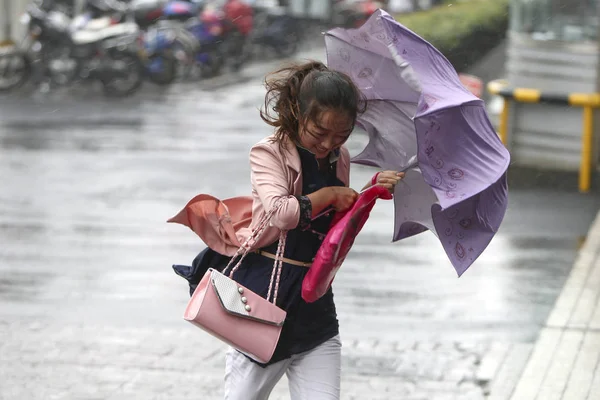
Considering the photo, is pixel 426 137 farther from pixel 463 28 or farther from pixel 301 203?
pixel 463 28

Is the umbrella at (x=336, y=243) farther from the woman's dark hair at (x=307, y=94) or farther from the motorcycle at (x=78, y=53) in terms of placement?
the motorcycle at (x=78, y=53)

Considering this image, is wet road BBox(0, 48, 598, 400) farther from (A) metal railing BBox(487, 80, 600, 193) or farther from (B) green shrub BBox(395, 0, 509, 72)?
(B) green shrub BBox(395, 0, 509, 72)

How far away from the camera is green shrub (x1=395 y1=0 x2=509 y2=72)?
18.9m

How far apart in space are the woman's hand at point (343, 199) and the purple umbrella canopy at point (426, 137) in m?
0.22

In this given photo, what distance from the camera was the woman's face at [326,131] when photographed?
3.66 m

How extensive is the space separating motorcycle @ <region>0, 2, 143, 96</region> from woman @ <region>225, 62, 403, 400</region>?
15.7 metres

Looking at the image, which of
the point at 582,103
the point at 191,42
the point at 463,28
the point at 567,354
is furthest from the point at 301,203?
the point at 191,42

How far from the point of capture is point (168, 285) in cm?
782

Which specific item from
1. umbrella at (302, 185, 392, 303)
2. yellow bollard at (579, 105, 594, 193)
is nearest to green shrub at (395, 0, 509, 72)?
yellow bollard at (579, 105, 594, 193)

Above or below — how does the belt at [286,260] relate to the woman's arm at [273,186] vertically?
below

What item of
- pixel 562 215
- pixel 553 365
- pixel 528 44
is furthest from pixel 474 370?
pixel 528 44

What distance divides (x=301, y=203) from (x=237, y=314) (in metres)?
0.41

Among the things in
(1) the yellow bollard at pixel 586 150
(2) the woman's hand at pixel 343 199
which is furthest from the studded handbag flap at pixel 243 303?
(1) the yellow bollard at pixel 586 150

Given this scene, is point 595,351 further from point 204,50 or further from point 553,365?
point 204,50
